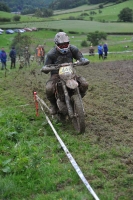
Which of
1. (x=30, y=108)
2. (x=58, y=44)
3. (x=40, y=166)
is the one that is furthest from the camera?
(x=30, y=108)

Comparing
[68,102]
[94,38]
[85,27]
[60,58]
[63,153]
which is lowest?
[94,38]

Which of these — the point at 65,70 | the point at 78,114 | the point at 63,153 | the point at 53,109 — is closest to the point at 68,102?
the point at 78,114

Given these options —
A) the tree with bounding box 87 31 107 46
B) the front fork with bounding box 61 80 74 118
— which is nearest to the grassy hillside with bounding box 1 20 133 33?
the tree with bounding box 87 31 107 46

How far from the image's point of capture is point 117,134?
294 inches

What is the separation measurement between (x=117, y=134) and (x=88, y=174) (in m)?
2.14

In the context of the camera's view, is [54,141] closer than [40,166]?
No

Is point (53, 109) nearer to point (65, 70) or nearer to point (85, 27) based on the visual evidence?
point (65, 70)

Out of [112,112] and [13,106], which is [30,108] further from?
[112,112]

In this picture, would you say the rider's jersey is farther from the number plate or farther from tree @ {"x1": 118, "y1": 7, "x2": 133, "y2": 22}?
tree @ {"x1": 118, "y1": 7, "x2": 133, "y2": 22}

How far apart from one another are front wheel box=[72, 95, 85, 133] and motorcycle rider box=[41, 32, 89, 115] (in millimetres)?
744

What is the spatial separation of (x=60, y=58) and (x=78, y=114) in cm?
174

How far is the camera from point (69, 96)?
8.16 m

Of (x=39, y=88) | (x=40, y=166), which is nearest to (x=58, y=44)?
(x=40, y=166)

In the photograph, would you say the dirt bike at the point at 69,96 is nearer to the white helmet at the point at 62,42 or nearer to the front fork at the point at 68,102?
the front fork at the point at 68,102
